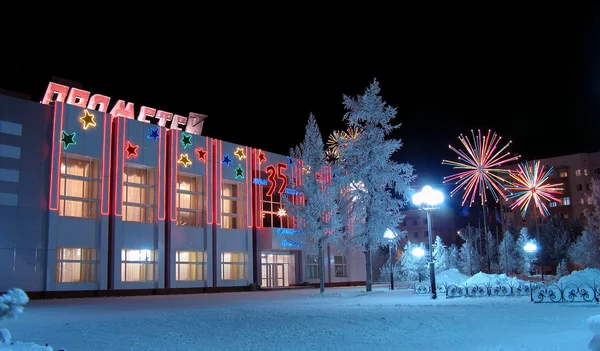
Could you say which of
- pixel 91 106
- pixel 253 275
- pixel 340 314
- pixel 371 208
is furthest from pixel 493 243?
pixel 340 314

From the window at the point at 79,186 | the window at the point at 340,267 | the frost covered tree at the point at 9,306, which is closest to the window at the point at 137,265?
the window at the point at 79,186

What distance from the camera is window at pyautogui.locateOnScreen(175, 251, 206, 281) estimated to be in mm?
40969

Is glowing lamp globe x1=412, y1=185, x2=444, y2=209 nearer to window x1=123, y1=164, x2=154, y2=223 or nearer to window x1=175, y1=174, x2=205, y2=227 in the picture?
window x1=123, y1=164, x2=154, y2=223

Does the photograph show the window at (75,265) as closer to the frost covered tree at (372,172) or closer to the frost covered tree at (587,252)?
the frost covered tree at (372,172)

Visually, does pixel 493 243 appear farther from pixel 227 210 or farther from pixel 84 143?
pixel 84 143

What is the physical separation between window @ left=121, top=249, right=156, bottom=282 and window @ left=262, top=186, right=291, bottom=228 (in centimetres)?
1246

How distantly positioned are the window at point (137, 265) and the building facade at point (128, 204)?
0.07m

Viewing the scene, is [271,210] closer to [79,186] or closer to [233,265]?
[233,265]

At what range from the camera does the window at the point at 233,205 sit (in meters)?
45.5

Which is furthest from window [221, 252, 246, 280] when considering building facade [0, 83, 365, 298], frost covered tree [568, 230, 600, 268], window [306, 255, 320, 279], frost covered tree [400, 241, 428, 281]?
frost covered tree [568, 230, 600, 268]

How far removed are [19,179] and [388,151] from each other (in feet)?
71.2

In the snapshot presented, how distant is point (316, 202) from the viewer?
3428cm

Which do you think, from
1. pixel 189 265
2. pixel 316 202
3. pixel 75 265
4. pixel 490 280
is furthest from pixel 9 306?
pixel 189 265

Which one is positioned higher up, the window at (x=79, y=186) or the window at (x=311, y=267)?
the window at (x=79, y=186)
